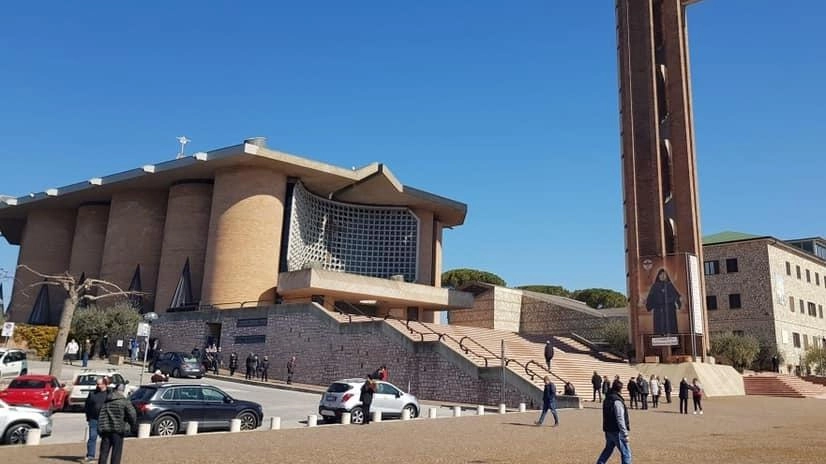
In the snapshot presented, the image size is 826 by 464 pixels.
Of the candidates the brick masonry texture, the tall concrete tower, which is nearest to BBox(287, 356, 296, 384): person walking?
the brick masonry texture

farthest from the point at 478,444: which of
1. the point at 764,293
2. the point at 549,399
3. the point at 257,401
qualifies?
the point at 764,293

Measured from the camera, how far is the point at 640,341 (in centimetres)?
3669

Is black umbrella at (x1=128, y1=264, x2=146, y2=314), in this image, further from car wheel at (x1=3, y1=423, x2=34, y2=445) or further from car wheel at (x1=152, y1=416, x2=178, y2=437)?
car wheel at (x1=3, y1=423, x2=34, y2=445)

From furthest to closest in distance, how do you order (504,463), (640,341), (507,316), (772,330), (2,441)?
(507,316) < (772,330) < (640,341) < (2,441) < (504,463)

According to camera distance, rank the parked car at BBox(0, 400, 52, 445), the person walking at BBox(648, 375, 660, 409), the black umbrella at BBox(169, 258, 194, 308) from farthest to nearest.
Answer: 1. the black umbrella at BBox(169, 258, 194, 308)
2. the person walking at BBox(648, 375, 660, 409)
3. the parked car at BBox(0, 400, 52, 445)

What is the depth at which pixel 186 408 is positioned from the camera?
1461 centimetres

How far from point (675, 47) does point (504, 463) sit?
3820 cm

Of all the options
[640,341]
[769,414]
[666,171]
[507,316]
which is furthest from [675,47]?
[769,414]

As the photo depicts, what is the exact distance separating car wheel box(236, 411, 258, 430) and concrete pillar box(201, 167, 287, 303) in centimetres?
2438

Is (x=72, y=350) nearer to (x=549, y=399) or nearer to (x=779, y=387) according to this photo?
(x=549, y=399)

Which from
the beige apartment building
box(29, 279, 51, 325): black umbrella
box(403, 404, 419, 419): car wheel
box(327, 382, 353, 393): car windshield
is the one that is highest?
the beige apartment building

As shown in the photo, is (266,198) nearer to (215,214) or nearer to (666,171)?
Result: (215,214)

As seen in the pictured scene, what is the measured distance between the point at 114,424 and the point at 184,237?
36.3 metres

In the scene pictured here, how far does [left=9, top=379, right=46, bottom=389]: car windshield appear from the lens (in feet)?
56.5
